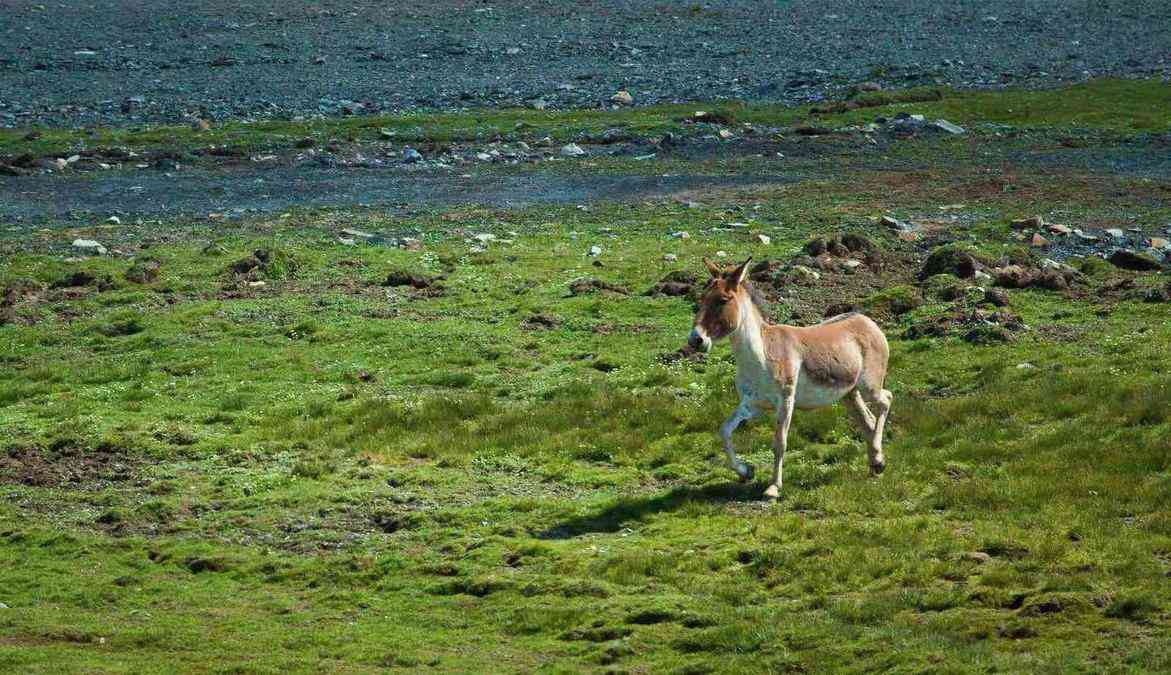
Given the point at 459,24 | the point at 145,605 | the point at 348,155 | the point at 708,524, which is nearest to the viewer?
the point at 145,605

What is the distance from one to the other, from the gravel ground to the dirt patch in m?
34.5

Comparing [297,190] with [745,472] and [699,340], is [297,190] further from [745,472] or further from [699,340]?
[745,472]

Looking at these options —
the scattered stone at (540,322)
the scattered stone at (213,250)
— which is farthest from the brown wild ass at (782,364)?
the scattered stone at (213,250)

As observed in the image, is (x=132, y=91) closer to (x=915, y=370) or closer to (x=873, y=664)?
(x=915, y=370)

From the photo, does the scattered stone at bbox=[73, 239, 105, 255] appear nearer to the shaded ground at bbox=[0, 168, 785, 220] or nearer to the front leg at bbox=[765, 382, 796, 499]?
the shaded ground at bbox=[0, 168, 785, 220]

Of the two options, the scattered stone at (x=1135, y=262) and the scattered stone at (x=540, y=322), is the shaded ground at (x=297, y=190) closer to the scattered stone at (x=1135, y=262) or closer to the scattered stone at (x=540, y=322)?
Answer: the scattered stone at (x=540, y=322)

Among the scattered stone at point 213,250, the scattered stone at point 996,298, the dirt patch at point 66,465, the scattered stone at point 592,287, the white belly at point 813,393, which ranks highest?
the white belly at point 813,393

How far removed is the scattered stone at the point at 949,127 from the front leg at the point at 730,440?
1309 inches

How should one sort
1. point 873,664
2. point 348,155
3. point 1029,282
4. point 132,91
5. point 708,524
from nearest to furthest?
point 873,664 → point 708,524 → point 1029,282 → point 348,155 → point 132,91

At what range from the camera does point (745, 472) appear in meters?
18.5

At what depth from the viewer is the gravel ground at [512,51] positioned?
57.9 metres

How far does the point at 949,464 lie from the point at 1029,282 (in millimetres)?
10194

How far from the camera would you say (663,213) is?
3788cm

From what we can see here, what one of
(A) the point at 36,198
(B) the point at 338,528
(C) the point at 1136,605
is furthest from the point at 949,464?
(A) the point at 36,198
